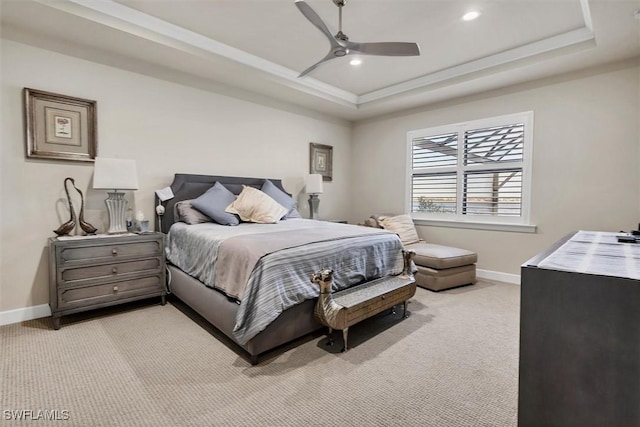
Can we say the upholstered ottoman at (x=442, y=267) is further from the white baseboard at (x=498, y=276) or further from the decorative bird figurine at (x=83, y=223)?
the decorative bird figurine at (x=83, y=223)

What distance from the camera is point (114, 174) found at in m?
2.87

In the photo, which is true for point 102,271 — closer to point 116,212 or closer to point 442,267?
point 116,212

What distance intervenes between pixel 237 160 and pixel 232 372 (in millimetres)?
2935

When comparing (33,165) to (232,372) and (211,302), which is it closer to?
(211,302)

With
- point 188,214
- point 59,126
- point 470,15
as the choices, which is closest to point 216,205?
point 188,214

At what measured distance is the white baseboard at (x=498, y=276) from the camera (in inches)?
156

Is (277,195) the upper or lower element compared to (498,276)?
upper

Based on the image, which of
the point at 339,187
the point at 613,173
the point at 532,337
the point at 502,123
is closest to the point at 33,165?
the point at 532,337

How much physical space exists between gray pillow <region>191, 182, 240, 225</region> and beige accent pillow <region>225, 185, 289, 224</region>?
8 cm

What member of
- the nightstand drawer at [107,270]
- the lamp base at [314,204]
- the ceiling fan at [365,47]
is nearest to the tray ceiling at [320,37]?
the ceiling fan at [365,47]

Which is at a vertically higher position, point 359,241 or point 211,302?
point 359,241

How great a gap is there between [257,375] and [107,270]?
5.89ft

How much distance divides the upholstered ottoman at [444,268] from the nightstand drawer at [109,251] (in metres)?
2.94

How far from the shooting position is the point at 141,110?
133 inches
